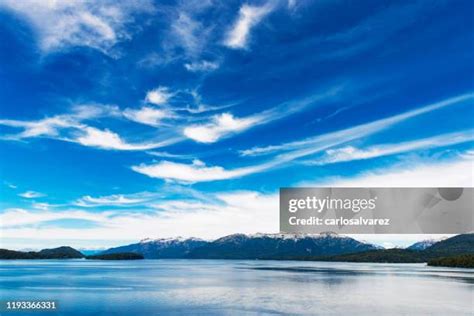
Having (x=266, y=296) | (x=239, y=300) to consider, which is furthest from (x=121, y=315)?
(x=266, y=296)

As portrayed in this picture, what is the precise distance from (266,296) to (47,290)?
46496 mm

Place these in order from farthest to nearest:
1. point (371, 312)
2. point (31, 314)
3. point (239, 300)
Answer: point (239, 300) < point (371, 312) < point (31, 314)

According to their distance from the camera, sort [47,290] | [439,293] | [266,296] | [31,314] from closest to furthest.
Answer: [31,314] → [266,296] → [439,293] → [47,290]

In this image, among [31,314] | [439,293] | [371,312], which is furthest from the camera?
[439,293]

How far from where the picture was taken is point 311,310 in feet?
188

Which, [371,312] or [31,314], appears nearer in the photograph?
[31,314]

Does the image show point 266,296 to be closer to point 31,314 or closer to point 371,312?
point 371,312

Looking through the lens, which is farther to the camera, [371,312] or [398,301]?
[398,301]

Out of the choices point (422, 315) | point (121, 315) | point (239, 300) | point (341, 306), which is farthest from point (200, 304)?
point (422, 315)

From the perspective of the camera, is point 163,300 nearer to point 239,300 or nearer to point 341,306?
point 239,300

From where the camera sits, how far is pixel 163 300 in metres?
68.6

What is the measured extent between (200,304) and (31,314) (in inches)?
893

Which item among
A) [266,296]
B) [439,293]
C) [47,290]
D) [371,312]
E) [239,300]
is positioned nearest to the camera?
[371,312]

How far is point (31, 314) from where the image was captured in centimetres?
5269
